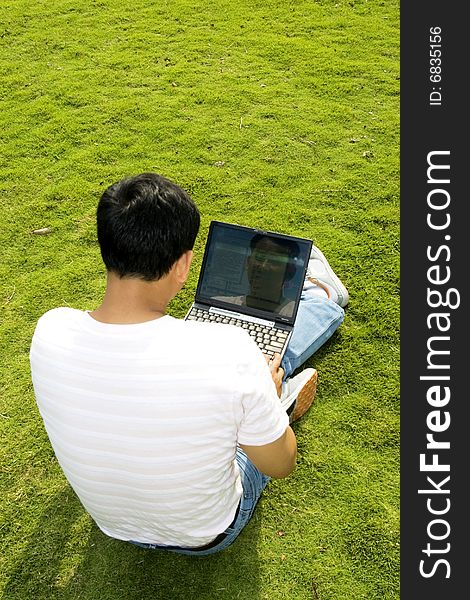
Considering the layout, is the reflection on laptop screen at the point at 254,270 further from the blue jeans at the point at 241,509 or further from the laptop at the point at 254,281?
the blue jeans at the point at 241,509

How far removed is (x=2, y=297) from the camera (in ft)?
15.4

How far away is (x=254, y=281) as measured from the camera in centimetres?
366

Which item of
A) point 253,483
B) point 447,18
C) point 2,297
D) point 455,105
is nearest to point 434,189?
point 455,105

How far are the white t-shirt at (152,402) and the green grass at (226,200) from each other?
112 cm

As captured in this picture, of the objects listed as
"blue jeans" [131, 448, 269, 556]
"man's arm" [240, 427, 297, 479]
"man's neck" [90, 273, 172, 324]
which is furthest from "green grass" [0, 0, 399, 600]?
"man's neck" [90, 273, 172, 324]

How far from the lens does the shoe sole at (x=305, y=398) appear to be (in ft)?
12.2

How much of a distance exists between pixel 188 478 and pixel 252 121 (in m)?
4.19

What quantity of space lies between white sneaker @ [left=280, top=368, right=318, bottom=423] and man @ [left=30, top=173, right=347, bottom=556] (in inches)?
41.0

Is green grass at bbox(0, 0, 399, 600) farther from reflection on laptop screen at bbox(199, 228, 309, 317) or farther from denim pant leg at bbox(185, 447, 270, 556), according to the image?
reflection on laptop screen at bbox(199, 228, 309, 317)

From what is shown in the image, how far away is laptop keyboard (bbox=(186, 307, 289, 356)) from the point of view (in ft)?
11.7

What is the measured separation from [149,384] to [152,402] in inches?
2.5

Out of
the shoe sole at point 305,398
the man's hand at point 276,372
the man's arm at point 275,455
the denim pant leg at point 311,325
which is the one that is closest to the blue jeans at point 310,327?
the denim pant leg at point 311,325

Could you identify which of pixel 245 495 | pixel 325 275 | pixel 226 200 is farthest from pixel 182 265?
pixel 226 200

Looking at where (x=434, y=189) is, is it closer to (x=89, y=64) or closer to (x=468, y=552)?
(x=468, y=552)
